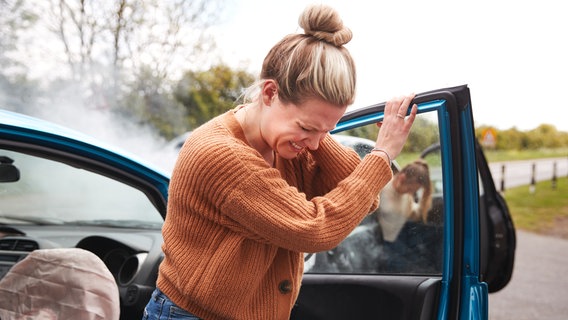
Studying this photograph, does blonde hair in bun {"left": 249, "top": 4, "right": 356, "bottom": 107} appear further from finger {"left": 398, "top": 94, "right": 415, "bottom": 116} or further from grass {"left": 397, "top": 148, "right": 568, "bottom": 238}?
grass {"left": 397, "top": 148, "right": 568, "bottom": 238}

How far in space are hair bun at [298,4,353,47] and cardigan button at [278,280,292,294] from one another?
64 cm

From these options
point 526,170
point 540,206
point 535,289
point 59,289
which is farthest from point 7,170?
point 526,170

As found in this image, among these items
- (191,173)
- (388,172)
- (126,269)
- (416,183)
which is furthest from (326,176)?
(126,269)

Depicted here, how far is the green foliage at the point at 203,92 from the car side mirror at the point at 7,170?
7673 millimetres

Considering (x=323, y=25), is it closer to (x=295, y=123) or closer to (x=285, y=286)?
(x=295, y=123)

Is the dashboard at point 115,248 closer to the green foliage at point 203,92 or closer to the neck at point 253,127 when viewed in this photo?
the neck at point 253,127

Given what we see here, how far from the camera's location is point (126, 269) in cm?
254

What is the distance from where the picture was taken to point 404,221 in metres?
2.51

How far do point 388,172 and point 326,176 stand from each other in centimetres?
24

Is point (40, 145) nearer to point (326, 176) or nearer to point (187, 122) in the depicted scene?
point (326, 176)

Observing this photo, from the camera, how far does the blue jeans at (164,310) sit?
1559 millimetres

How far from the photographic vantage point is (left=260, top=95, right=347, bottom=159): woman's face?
1459mm

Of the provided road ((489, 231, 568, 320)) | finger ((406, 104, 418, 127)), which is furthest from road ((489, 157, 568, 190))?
finger ((406, 104, 418, 127))

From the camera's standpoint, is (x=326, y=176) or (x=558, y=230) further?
(x=558, y=230)
